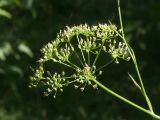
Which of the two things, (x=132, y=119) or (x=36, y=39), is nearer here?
(x=132, y=119)

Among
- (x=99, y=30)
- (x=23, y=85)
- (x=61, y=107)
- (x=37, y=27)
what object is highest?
(x=37, y=27)

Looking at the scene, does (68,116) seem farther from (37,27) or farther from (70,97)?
(37,27)

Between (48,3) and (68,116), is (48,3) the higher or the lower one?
the higher one

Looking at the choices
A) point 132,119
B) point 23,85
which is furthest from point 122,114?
point 23,85

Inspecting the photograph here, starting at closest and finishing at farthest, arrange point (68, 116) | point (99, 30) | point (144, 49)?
point (99, 30) < point (68, 116) < point (144, 49)

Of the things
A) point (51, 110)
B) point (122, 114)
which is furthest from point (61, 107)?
point (122, 114)

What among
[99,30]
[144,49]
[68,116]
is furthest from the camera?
[144,49]

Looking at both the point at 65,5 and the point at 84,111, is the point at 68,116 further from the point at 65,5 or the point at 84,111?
the point at 65,5
